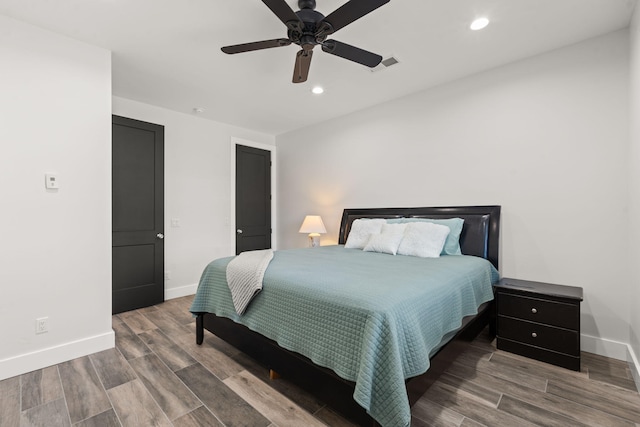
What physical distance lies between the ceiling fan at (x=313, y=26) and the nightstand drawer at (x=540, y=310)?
2244mm

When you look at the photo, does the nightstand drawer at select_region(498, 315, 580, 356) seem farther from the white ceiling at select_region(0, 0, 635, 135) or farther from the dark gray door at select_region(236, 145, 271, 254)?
the dark gray door at select_region(236, 145, 271, 254)

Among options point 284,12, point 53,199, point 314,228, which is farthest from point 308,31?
point 314,228

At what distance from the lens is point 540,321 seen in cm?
229

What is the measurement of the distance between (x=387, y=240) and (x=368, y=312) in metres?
1.76

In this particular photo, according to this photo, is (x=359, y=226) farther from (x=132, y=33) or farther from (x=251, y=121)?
(x=132, y=33)

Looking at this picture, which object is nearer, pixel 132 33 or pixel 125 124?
pixel 132 33

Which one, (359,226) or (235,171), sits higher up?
(235,171)

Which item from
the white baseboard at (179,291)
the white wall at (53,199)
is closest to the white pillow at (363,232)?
the white baseboard at (179,291)

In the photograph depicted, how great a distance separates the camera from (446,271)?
6.88ft

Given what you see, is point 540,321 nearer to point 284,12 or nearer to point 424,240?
point 424,240

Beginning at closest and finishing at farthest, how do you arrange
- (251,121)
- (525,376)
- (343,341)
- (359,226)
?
(343,341)
(525,376)
(359,226)
(251,121)

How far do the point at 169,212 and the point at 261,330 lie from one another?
2794 mm

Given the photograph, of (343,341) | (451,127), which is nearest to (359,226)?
(451,127)

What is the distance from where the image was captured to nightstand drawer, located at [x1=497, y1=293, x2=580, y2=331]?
2164 mm
